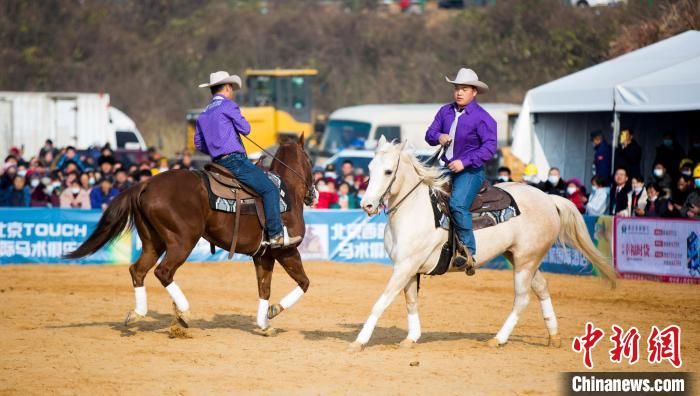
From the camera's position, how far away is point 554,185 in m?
20.1

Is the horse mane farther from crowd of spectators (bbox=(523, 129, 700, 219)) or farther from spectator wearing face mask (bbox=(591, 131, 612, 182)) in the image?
spectator wearing face mask (bbox=(591, 131, 612, 182))

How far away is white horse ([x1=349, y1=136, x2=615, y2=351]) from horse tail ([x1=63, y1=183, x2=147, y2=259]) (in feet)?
9.26

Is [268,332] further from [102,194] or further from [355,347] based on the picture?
[102,194]

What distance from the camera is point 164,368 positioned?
977 centimetres

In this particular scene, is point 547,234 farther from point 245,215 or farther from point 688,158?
point 688,158

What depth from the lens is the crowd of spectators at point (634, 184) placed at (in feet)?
57.7

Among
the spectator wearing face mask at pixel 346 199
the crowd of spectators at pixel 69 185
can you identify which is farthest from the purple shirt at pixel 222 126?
the spectator wearing face mask at pixel 346 199

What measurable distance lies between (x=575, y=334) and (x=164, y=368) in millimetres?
5069

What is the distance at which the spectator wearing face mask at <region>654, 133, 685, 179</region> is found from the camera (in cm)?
2008

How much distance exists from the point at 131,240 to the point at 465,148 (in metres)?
10.9

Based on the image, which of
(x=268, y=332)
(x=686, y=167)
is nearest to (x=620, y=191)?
(x=686, y=167)

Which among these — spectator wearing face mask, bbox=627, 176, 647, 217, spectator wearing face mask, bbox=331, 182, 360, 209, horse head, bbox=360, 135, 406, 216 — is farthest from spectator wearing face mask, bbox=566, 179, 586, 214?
horse head, bbox=360, 135, 406, 216

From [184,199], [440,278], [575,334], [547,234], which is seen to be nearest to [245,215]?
[184,199]

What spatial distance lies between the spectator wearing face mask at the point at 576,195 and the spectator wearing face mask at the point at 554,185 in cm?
11
